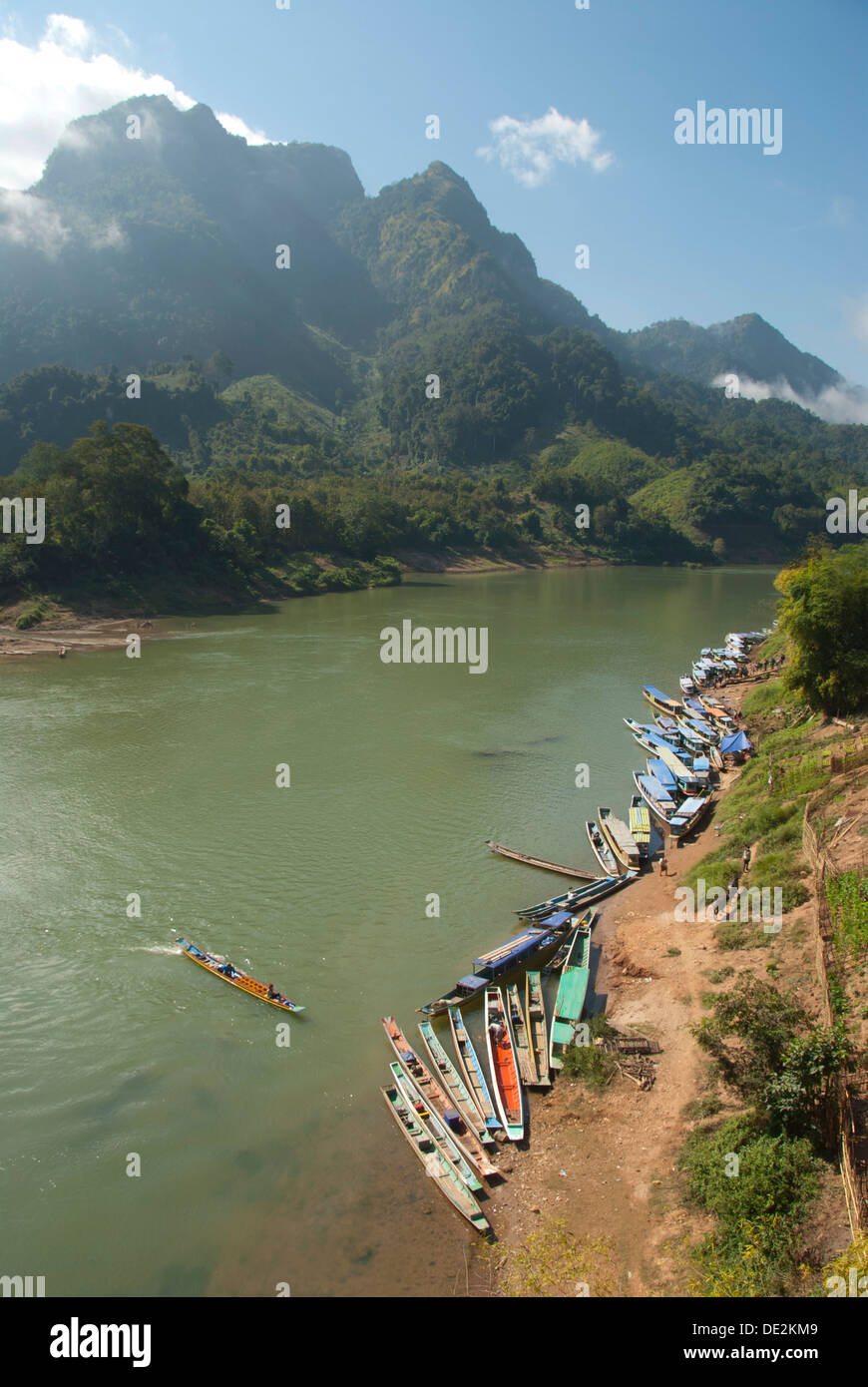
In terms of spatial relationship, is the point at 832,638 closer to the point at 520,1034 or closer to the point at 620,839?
the point at 620,839

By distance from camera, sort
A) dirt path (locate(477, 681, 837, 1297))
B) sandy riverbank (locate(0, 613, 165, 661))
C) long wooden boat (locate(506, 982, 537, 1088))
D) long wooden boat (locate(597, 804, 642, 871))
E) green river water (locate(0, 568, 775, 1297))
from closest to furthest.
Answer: dirt path (locate(477, 681, 837, 1297))
green river water (locate(0, 568, 775, 1297))
long wooden boat (locate(506, 982, 537, 1088))
long wooden boat (locate(597, 804, 642, 871))
sandy riverbank (locate(0, 613, 165, 661))

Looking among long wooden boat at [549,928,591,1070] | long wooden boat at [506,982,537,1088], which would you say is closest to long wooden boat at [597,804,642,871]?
long wooden boat at [549,928,591,1070]

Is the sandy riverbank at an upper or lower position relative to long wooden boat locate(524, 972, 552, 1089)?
upper

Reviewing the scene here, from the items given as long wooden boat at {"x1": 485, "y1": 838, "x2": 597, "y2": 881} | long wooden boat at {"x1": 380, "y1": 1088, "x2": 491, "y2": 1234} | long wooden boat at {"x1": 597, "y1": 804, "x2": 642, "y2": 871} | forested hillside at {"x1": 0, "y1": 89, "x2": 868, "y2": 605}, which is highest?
forested hillside at {"x1": 0, "y1": 89, "x2": 868, "y2": 605}

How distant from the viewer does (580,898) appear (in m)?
21.8

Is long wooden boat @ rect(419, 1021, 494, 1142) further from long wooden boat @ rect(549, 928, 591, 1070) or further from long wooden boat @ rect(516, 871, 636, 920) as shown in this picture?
long wooden boat @ rect(516, 871, 636, 920)

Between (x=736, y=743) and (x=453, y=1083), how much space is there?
72.0 feet

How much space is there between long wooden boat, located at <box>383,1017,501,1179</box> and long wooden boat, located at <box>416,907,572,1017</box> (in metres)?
1.06

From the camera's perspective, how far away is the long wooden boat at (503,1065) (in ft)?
46.1

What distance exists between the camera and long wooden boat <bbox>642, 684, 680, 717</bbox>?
4003 centimetres

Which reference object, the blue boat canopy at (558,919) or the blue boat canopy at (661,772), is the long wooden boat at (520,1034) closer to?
the blue boat canopy at (558,919)

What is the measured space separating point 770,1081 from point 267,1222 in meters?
8.05

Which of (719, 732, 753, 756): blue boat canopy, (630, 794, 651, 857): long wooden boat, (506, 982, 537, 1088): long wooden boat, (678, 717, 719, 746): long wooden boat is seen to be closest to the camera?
(506, 982, 537, 1088): long wooden boat
